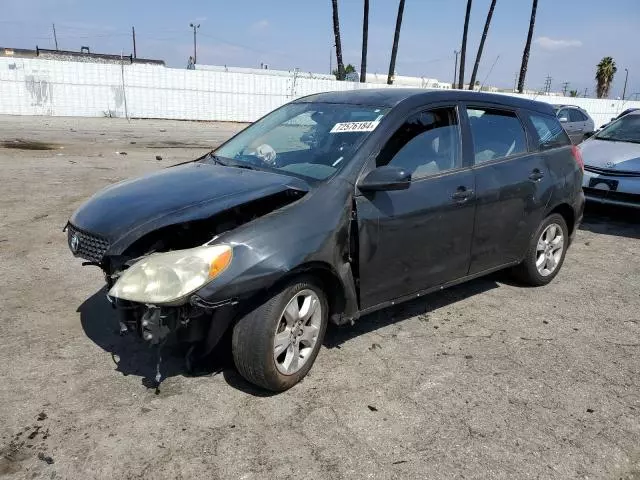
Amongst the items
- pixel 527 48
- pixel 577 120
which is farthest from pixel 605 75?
pixel 577 120

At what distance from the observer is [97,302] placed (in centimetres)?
451

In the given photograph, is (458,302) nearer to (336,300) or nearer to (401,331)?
(401,331)

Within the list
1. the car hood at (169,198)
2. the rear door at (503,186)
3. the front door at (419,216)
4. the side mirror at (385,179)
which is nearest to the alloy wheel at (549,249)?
the rear door at (503,186)

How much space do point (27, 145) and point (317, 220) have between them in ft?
43.0

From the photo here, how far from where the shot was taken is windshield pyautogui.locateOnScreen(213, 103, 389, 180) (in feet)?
12.3

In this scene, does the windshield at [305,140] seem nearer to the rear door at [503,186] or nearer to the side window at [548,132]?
the rear door at [503,186]

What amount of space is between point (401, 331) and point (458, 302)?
91cm

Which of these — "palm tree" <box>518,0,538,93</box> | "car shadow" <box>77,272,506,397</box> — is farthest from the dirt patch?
"palm tree" <box>518,0,538,93</box>

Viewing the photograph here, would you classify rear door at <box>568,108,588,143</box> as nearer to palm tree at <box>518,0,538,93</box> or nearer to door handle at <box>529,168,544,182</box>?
door handle at <box>529,168,544,182</box>

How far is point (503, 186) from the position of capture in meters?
4.48

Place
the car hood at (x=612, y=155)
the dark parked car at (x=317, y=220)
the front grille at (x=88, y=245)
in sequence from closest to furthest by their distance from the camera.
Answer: the dark parked car at (x=317, y=220) → the front grille at (x=88, y=245) → the car hood at (x=612, y=155)

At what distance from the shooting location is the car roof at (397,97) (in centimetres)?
408

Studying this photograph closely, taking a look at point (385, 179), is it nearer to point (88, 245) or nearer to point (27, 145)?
point (88, 245)

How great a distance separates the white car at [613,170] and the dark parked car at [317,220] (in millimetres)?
3129
